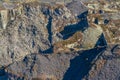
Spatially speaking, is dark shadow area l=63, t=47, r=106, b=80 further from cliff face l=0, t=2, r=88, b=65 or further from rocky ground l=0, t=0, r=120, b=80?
cliff face l=0, t=2, r=88, b=65

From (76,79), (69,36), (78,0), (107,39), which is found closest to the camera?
(76,79)

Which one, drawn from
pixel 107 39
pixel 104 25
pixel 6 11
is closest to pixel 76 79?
pixel 107 39

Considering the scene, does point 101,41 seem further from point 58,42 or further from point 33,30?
point 33,30

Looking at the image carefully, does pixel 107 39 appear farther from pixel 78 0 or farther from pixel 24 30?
pixel 78 0

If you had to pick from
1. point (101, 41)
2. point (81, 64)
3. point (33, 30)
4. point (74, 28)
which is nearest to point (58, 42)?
point (101, 41)

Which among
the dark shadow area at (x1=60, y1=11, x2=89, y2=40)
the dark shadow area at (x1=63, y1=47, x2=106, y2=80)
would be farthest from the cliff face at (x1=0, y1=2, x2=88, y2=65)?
the dark shadow area at (x1=63, y1=47, x2=106, y2=80)

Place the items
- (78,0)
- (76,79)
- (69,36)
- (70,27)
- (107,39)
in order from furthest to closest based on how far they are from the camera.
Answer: (78,0), (70,27), (69,36), (107,39), (76,79)

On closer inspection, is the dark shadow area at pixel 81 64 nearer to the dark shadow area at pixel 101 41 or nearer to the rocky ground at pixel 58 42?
the rocky ground at pixel 58 42
